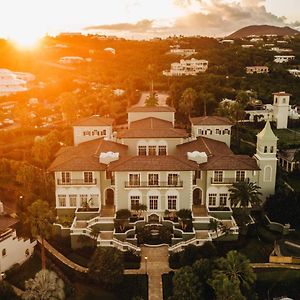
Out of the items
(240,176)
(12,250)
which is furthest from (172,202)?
(12,250)

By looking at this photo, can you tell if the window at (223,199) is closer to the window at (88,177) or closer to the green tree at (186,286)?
the green tree at (186,286)

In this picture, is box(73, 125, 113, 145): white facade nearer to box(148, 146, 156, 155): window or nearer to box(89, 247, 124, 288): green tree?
box(148, 146, 156, 155): window

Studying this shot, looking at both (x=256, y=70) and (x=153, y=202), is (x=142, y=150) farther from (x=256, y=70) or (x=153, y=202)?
(x=256, y=70)

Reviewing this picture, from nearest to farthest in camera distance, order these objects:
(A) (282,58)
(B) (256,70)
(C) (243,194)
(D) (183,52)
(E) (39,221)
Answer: (E) (39,221)
(C) (243,194)
(B) (256,70)
(A) (282,58)
(D) (183,52)

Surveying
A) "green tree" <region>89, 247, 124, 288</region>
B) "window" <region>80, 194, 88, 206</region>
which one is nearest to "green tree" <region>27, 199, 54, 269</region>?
"green tree" <region>89, 247, 124, 288</region>

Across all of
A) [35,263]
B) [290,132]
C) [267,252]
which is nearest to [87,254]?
[35,263]

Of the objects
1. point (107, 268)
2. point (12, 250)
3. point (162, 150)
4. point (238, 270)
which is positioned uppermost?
point (162, 150)
